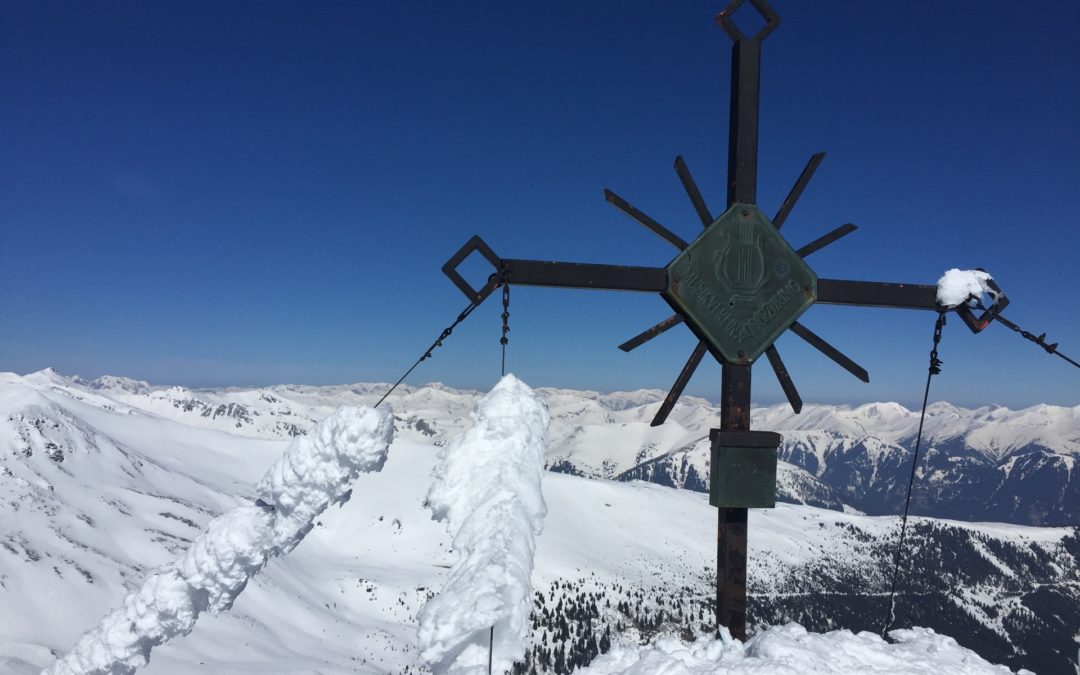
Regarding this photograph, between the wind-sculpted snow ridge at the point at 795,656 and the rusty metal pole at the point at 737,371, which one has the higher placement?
the rusty metal pole at the point at 737,371

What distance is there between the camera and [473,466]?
3.77 meters

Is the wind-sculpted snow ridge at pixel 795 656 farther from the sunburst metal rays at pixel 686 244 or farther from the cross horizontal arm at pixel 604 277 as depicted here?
the cross horizontal arm at pixel 604 277

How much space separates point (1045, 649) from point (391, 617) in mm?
209962

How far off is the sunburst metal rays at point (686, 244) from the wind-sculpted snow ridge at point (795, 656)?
6.01 feet

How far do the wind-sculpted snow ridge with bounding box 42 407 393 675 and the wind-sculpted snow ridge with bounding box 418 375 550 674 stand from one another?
3.72 feet

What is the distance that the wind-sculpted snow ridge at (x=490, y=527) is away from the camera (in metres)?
3.04

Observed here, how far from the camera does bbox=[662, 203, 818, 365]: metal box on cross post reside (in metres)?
4.91

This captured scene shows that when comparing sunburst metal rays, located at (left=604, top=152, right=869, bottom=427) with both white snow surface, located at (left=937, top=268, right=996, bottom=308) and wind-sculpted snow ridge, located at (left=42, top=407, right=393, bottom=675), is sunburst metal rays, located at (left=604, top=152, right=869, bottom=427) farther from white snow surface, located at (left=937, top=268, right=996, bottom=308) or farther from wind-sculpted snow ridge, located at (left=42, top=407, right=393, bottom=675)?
wind-sculpted snow ridge, located at (left=42, top=407, right=393, bottom=675)

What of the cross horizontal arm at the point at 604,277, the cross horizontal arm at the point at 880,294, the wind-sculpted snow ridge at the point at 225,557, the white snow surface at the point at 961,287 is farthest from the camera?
the cross horizontal arm at the point at 880,294

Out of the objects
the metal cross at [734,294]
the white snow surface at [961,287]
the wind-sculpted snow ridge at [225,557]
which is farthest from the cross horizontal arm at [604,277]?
the white snow surface at [961,287]

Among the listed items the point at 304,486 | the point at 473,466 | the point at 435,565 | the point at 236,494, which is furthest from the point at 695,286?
the point at 236,494

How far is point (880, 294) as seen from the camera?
5250 mm

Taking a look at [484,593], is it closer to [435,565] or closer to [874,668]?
[874,668]

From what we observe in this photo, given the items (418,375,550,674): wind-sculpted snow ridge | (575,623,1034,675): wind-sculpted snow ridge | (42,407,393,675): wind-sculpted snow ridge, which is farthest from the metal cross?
(42,407,393,675): wind-sculpted snow ridge
